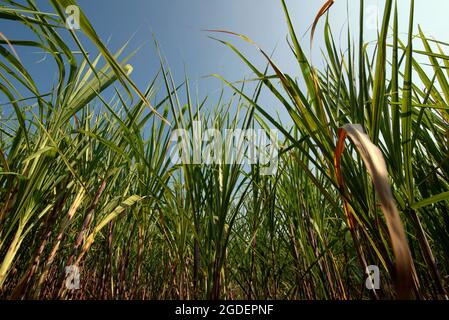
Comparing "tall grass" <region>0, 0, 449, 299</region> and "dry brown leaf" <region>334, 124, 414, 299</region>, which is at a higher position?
"tall grass" <region>0, 0, 449, 299</region>

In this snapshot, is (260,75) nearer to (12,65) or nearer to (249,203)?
(12,65)

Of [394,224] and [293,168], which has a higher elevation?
[293,168]

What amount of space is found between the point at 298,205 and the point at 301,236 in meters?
0.12

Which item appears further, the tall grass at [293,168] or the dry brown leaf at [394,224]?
the tall grass at [293,168]

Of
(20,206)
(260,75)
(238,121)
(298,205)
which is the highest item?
(238,121)

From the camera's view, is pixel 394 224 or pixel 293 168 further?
pixel 293 168

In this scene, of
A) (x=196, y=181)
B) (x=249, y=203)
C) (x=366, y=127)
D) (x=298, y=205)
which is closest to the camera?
(x=366, y=127)

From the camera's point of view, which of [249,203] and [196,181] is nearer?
[196,181]

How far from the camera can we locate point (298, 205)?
0.96 metres

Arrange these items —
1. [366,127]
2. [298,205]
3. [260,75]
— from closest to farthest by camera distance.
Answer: [366,127]
[260,75]
[298,205]

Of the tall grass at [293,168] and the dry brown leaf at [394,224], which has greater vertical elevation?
the tall grass at [293,168]

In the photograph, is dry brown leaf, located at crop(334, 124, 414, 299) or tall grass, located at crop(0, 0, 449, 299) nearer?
dry brown leaf, located at crop(334, 124, 414, 299)
